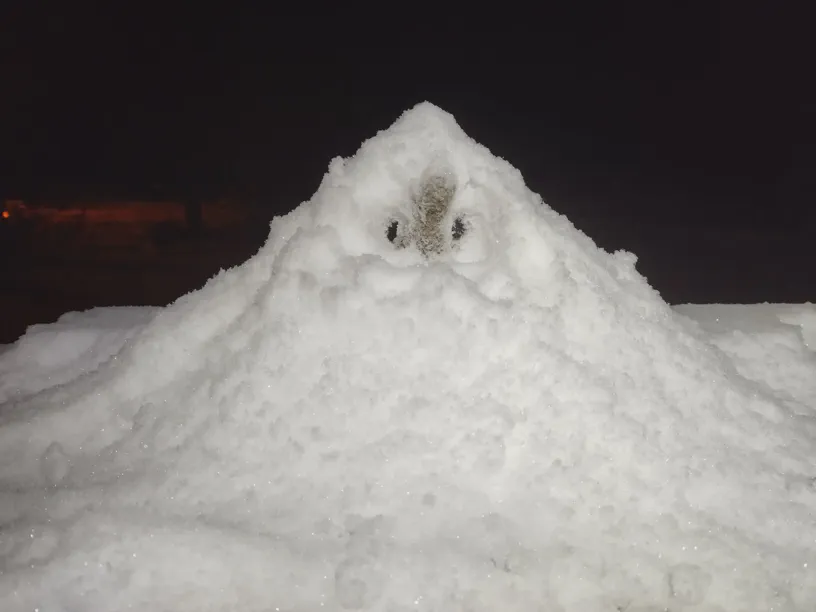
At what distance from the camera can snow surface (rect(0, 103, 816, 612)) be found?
1406mm

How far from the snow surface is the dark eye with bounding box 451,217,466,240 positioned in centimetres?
1

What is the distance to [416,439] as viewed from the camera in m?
1.61

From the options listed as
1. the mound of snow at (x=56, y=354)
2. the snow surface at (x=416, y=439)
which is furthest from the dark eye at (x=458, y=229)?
the mound of snow at (x=56, y=354)

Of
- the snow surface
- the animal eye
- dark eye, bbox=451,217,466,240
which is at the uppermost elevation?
dark eye, bbox=451,217,466,240

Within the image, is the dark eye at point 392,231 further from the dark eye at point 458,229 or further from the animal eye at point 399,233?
the dark eye at point 458,229

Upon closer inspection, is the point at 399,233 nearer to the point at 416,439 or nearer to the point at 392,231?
the point at 392,231

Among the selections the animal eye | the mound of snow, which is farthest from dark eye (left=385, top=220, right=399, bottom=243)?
the mound of snow

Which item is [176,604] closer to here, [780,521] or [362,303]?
[362,303]

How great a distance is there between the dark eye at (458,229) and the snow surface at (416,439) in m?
0.01

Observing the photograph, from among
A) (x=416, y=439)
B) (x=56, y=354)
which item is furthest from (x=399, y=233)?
(x=56, y=354)

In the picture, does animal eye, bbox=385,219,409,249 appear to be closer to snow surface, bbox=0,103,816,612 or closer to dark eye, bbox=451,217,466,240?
snow surface, bbox=0,103,816,612

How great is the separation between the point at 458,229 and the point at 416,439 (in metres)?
0.77

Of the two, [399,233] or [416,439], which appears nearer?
[416,439]

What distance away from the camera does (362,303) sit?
1.77 m
